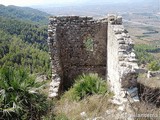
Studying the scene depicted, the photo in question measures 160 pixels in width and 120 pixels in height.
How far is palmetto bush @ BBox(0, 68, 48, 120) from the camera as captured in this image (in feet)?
25.6

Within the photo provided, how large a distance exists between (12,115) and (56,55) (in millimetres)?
5250

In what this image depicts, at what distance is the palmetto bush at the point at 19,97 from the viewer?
781 cm

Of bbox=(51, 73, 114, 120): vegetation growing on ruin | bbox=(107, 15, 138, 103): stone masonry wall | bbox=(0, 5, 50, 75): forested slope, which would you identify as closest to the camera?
bbox=(51, 73, 114, 120): vegetation growing on ruin

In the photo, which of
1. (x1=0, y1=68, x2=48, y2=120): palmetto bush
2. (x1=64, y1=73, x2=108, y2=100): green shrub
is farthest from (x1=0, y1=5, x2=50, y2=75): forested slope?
(x1=0, y1=68, x2=48, y2=120): palmetto bush

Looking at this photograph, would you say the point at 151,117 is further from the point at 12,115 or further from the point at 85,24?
the point at 85,24

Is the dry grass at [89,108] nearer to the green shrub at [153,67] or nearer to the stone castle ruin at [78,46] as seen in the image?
the stone castle ruin at [78,46]

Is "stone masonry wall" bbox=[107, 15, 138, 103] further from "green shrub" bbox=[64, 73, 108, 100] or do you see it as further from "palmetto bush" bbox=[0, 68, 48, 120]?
"palmetto bush" bbox=[0, 68, 48, 120]

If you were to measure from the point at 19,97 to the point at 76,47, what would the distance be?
611 centimetres

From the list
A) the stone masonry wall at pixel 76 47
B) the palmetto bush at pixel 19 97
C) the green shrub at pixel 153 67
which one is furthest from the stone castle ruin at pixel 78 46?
the green shrub at pixel 153 67

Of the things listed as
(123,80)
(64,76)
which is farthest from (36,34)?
(123,80)

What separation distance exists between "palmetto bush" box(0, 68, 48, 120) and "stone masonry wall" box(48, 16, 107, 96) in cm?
386

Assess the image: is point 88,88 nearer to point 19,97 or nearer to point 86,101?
point 86,101

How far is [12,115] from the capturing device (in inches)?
308

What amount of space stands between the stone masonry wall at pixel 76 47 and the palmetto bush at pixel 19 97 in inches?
152
